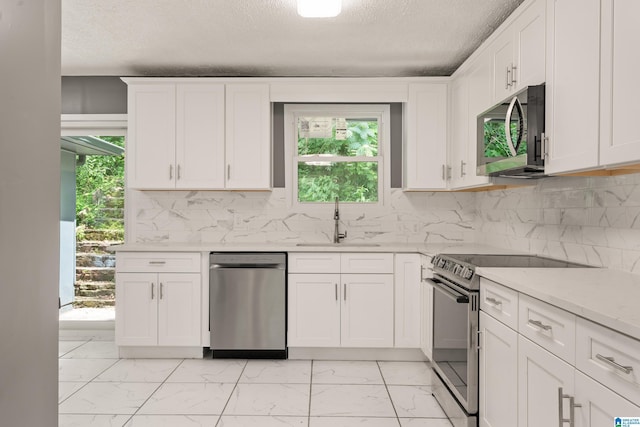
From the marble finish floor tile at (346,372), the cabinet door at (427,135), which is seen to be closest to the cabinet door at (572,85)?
the cabinet door at (427,135)

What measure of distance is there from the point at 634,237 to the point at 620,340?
1.10 metres

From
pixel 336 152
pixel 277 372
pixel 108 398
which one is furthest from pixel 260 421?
pixel 336 152

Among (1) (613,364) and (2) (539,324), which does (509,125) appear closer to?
(2) (539,324)

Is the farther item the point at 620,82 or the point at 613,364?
the point at 620,82

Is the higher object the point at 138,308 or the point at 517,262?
the point at 517,262

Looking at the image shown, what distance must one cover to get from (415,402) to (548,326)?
140 centimetres

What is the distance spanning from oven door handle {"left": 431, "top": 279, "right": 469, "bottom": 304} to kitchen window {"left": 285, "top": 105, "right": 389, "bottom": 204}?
1487 mm

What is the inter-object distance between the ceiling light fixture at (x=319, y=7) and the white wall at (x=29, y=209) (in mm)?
1947

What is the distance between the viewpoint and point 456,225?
13.1ft

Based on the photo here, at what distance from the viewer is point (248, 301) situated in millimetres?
3395

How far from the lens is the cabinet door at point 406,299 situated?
3.42 m

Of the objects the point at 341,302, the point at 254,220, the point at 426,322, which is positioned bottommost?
the point at 426,322

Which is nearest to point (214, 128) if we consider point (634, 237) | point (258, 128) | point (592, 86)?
point (258, 128)

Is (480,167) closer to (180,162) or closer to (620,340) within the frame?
(620,340)
